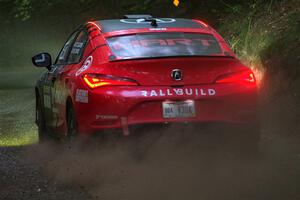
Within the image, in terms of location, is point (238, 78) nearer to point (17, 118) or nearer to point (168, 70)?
point (168, 70)

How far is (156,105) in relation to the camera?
6.73 m

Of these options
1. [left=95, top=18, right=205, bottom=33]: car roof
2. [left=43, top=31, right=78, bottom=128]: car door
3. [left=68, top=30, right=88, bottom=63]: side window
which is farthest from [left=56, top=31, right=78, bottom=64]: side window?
[left=95, top=18, right=205, bottom=33]: car roof

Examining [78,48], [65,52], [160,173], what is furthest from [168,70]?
[65,52]

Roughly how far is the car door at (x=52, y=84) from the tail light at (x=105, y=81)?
5.55 feet

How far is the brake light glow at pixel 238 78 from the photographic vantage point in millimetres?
6984

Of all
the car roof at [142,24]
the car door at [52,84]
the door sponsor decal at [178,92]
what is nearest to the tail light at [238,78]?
the door sponsor decal at [178,92]

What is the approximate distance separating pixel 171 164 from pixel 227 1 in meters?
9.89

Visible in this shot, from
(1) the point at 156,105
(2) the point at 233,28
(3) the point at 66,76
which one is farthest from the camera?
(2) the point at 233,28

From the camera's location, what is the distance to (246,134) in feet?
23.2

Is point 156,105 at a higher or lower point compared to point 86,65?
lower

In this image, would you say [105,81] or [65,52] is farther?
[65,52]

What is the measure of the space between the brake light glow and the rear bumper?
59mm

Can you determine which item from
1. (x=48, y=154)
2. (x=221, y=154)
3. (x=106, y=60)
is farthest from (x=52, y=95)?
(x=221, y=154)

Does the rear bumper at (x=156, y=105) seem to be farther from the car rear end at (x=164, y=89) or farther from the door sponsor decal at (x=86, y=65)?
the door sponsor decal at (x=86, y=65)
